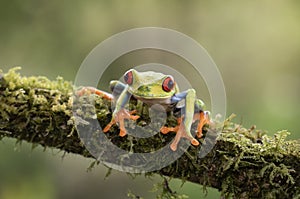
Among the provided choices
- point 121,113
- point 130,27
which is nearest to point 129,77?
point 121,113

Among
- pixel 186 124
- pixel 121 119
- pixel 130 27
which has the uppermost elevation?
pixel 130 27

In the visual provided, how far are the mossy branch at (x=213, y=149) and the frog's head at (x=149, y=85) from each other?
0.49ft

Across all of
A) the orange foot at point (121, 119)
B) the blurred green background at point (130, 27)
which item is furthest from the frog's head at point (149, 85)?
the blurred green background at point (130, 27)

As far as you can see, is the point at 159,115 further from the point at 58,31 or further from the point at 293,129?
the point at 58,31

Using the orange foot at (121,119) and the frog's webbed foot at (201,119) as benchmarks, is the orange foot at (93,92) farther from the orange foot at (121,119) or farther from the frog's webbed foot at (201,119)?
the frog's webbed foot at (201,119)

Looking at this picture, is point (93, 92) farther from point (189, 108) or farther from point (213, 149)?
point (213, 149)

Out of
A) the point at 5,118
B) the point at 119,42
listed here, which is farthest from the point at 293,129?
the point at 5,118

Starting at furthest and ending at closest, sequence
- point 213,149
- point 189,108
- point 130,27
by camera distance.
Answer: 1. point 130,27
2. point 189,108
3. point 213,149

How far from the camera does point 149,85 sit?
2.54 meters

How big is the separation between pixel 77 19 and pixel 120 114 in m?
6.81

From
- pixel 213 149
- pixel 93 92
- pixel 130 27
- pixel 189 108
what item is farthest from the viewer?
pixel 130 27

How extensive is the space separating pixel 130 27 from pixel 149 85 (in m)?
7.28

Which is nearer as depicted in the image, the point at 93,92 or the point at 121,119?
the point at 121,119

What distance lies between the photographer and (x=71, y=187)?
1019cm
